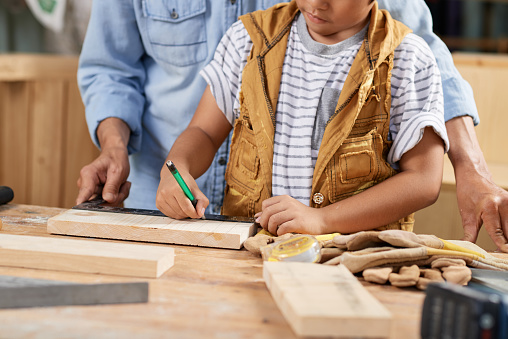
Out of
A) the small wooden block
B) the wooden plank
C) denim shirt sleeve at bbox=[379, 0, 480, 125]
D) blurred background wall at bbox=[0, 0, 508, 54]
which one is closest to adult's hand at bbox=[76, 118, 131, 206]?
the small wooden block

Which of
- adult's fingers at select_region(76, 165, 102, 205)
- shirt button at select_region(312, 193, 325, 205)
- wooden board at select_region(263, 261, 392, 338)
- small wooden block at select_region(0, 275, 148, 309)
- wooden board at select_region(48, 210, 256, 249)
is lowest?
adult's fingers at select_region(76, 165, 102, 205)

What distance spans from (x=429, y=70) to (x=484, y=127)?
4.79 ft

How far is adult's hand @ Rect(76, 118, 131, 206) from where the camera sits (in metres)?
1.45

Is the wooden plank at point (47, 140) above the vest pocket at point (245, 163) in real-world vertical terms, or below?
below

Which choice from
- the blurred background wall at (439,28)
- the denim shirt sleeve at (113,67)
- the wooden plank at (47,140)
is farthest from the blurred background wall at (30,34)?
the denim shirt sleeve at (113,67)

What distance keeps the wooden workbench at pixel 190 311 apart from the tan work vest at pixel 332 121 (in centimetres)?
40

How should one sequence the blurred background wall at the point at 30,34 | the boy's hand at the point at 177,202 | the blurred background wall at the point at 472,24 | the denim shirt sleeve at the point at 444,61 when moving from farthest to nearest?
the blurred background wall at the point at 472,24 < the blurred background wall at the point at 30,34 < the denim shirt sleeve at the point at 444,61 < the boy's hand at the point at 177,202

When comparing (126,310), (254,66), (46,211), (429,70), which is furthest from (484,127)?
(126,310)

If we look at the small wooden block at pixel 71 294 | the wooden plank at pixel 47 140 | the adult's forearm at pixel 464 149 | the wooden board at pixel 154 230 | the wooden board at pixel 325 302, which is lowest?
the wooden plank at pixel 47 140

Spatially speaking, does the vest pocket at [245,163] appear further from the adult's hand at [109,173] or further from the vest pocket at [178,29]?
the vest pocket at [178,29]

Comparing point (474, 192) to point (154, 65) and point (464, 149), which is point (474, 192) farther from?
point (154, 65)

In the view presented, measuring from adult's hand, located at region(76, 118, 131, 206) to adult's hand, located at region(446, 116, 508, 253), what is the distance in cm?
83

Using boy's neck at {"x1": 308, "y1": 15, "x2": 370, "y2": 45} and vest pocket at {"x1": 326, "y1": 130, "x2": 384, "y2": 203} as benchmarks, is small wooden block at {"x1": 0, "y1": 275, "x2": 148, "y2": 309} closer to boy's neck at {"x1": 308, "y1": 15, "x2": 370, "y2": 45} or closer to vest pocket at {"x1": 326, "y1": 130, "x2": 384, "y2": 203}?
vest pocket at {"x1": 326, "y1": 130, "x2": 384, "y2": 203}

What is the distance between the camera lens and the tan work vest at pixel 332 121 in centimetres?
131
